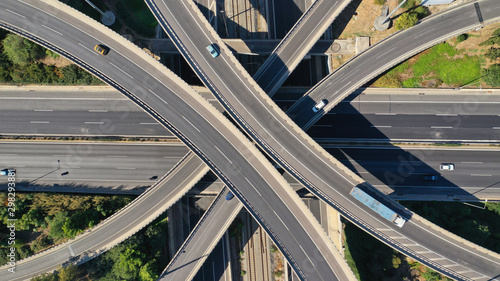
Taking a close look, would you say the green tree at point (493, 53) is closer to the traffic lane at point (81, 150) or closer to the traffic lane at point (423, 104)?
the traffic lane at point (423, 104)

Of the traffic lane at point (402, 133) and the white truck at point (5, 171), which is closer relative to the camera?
the traffic lane at point (402, 133)

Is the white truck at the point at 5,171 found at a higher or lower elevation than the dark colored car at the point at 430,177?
higher

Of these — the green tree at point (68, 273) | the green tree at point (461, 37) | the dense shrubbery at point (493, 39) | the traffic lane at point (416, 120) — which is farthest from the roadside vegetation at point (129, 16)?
the dense shrubbery at point (493, 39)

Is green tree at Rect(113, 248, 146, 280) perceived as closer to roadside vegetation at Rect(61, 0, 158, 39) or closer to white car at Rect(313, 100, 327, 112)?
roadside vegetation at Rect(61, 0, 158, 39)

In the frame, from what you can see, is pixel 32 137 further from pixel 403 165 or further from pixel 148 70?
pixel 403 165

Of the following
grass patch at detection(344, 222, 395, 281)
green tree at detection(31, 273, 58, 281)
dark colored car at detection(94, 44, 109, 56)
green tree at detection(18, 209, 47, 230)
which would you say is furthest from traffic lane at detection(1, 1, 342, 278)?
green tree at detection(31, 273, 58, 281)
